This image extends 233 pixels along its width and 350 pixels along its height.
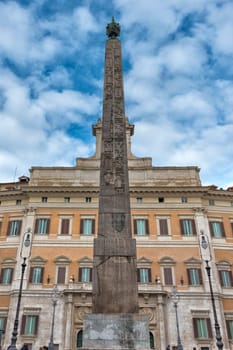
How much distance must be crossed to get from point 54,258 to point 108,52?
1613cm

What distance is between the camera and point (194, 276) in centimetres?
2236

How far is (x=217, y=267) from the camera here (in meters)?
22.9

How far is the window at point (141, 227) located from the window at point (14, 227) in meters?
8.80

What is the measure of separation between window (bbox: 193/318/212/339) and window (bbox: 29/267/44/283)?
10591mm

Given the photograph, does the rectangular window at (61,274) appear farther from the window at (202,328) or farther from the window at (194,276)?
the window at (202,328)

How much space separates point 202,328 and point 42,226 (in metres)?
13.0

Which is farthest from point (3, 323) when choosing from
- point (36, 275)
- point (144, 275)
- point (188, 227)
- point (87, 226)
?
point (188, 227)

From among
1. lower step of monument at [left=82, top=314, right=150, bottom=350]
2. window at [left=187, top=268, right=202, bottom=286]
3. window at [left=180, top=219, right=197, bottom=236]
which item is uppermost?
window at [left=180, top=219, right=197, bottom=236]

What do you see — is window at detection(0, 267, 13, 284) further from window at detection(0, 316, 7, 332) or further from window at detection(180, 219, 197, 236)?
window at detection(180, 219, 197, 236)

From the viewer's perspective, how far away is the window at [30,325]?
2038 centimetres

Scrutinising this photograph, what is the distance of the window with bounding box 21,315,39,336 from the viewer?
20.4m

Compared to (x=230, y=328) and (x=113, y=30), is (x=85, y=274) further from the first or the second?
(x=113, y=30)

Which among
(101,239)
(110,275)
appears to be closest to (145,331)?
(110,275)

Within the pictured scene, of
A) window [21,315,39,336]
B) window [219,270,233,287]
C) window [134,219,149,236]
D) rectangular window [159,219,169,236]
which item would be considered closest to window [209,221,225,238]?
window [219,270,233,287]
